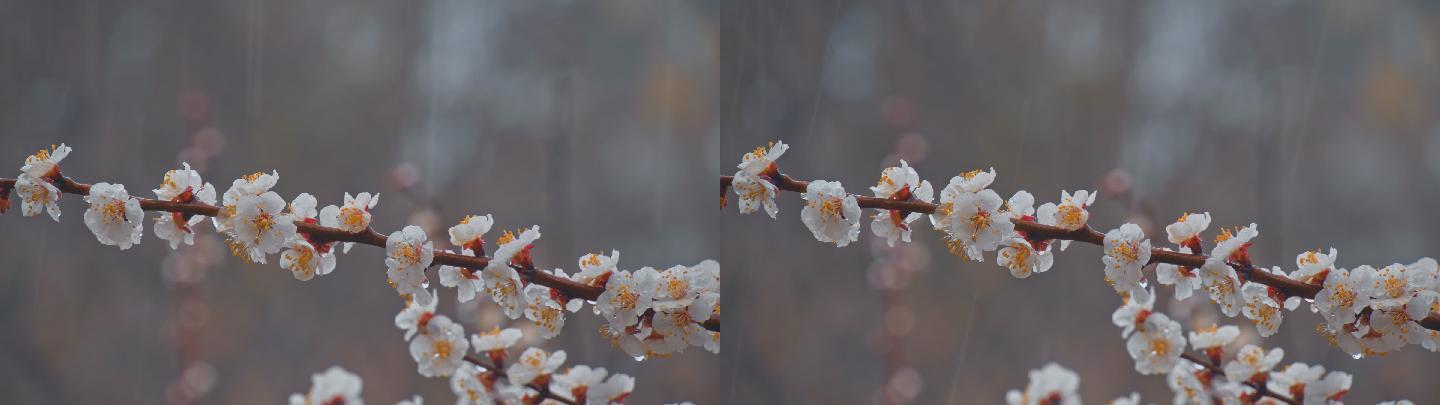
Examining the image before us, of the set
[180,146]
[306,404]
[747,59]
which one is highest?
[747,59]

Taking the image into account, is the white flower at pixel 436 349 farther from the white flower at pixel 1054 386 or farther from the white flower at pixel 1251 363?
the white flower at pixel 1251 363

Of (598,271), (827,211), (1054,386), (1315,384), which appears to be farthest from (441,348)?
(1315,384)

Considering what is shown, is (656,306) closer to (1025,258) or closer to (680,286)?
(680,286)

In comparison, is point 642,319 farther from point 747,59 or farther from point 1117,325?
point 1117,325

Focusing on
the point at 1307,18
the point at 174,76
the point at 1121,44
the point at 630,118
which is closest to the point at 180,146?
the point at 174,76

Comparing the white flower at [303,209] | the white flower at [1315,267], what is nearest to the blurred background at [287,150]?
the white flower at [303,209]

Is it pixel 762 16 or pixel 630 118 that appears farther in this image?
pixel 762 16
